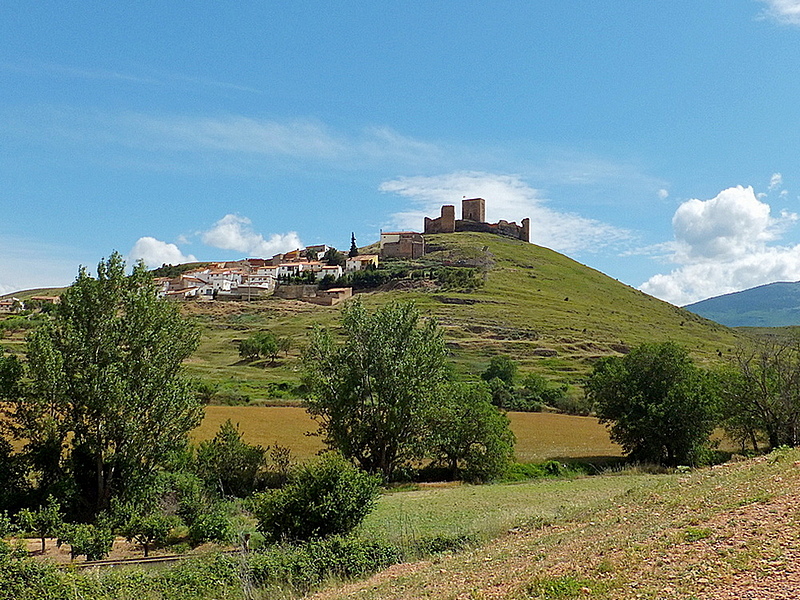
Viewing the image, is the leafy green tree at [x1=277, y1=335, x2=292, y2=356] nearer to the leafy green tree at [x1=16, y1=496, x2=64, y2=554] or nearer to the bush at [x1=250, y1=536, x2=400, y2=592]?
the leafy green tree at [x1=16, y1=496, x2=64, y2=554]

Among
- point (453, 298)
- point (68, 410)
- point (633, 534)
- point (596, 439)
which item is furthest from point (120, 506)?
point (453, 298)

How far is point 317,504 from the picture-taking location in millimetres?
19984

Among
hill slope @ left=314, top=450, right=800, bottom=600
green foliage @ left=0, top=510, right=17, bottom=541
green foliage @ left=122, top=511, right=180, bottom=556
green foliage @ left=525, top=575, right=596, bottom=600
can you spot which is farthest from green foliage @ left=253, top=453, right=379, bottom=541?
green foliage @ left=525, top=575, right=596, bottom=600

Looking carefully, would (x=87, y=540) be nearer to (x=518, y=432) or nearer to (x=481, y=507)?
(x=481, y=507)

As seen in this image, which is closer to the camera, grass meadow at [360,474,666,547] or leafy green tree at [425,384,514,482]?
grass meadow at [360,474,666,547]

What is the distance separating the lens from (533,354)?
105375mm

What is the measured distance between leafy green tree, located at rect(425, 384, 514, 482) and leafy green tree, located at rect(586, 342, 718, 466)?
9.55m

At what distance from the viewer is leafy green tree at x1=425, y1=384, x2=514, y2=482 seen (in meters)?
36.9

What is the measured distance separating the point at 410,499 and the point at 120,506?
44.1ft

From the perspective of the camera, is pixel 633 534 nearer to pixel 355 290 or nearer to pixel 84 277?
pixel 84 277

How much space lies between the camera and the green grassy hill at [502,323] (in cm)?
9350

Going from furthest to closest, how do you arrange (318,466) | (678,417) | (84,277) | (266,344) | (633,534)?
1. (266,344)
2. (678,417)
3. (84,277)
4. (318,466)
5. (633,534)

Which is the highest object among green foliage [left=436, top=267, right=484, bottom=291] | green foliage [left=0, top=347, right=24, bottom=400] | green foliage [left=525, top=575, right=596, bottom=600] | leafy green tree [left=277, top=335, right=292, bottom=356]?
green foliage [left=436, top=267, right=484, bottom=291]

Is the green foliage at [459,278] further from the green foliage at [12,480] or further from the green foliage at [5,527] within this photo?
the green foliage at [5,527]
